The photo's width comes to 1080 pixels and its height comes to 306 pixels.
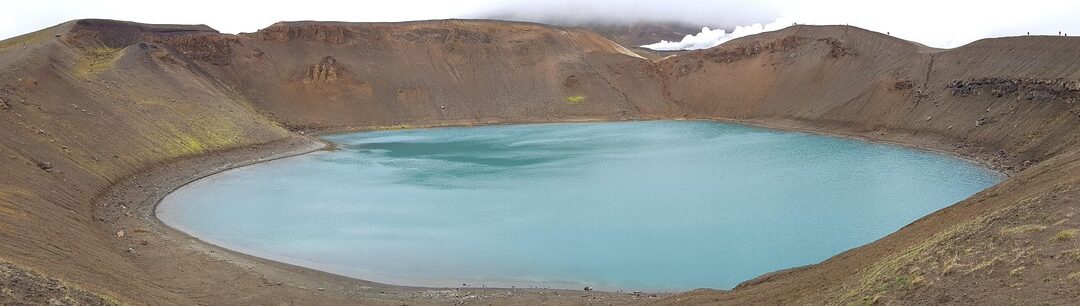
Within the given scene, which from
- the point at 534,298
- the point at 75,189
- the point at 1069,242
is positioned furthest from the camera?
the point at 75,189

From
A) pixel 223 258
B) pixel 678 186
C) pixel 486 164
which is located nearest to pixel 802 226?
pixel 678 186

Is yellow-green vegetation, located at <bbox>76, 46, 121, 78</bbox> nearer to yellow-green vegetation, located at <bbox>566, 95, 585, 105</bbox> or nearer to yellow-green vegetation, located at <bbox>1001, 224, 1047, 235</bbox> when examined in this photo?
yellow-green vegetation, located at <bbox>566, 95, 585, 105</bbox>

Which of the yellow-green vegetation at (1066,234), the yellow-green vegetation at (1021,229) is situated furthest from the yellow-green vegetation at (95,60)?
the yellow-green vegetation at (1066,234)

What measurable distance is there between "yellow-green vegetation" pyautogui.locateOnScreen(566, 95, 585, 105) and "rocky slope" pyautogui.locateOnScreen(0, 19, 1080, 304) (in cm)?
18

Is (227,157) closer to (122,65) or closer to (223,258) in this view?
(122,65)

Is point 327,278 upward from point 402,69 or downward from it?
downward

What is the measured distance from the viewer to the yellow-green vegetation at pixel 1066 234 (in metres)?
10.6

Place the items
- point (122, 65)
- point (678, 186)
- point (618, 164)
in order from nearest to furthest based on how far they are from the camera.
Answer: point (678, 186)
point (618, 164)
point (122, 65)

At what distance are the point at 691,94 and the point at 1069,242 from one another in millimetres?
76768

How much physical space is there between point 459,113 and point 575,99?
45.7 feet

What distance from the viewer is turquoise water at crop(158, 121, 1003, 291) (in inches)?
867

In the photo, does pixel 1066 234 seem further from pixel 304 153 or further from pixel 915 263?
pixel 304 153

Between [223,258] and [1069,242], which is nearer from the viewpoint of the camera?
[1069,242]

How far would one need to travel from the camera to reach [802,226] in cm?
2552
